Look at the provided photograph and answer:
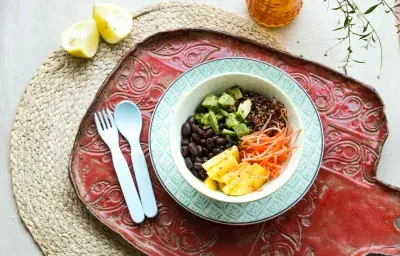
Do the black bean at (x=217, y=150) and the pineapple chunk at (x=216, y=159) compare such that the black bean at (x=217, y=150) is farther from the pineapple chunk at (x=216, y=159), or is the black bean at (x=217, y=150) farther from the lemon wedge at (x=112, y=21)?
the lemon wedge at (x=112, y=21)

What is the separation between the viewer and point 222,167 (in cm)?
155

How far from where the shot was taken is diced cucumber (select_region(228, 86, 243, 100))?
1.65m

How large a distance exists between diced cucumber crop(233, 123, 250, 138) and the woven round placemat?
40cm

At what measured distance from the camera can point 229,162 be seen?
1550 millimetres

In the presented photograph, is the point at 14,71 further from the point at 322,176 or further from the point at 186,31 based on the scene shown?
the point at 322,176

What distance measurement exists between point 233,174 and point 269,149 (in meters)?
0.11

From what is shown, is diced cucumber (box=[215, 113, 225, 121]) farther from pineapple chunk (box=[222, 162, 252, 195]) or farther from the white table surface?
the white table surface

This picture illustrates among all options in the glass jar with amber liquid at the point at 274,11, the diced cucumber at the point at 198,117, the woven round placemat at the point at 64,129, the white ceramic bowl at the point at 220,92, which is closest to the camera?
the white ceramic bowl at the point at 220,92

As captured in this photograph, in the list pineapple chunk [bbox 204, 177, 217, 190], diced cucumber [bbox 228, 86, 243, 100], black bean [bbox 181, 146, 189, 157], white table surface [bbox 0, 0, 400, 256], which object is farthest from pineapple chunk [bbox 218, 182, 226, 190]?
white table surface [bbox 0, 0, 400, 256]

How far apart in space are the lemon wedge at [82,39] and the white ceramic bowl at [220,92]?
0.36 meters

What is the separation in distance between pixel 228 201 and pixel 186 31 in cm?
58

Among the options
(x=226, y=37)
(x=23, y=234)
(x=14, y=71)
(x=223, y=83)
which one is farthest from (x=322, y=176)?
(x=14, y=71)

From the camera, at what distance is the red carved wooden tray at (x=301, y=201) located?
167cm

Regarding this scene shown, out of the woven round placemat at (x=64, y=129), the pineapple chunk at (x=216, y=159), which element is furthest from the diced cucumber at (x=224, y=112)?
the woven round placemat at (x=64, y=129)
